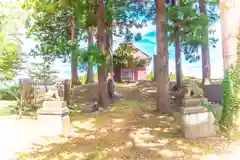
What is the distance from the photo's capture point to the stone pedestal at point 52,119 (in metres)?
5.55

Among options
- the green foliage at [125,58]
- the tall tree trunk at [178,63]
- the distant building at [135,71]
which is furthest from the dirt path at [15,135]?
the distant building at [135,71]

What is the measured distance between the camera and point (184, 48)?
13.1 m

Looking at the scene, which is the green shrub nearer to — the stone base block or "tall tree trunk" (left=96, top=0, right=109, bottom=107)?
"tall tree trunk" (left=96, top=0, right=109, bottom=107)

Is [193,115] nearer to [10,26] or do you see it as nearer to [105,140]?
[105,140]

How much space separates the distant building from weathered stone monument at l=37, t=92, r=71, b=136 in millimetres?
13024

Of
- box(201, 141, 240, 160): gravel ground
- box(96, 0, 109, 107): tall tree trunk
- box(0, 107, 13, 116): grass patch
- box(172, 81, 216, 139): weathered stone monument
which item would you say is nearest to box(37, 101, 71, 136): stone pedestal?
box(172, 81, 216, 139): weathered stone monument

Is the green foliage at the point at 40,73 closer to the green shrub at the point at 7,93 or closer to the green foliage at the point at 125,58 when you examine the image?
the green shrub at the point at 7,93

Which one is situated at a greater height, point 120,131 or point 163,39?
point 163,39

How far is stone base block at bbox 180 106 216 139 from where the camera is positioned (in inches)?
197

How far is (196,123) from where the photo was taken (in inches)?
198

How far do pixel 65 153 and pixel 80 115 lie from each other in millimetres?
3701

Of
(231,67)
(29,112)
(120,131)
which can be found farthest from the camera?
(29,112)

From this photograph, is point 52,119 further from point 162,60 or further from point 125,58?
point 125,58

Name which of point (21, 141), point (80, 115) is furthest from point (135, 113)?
point (21, 141)
